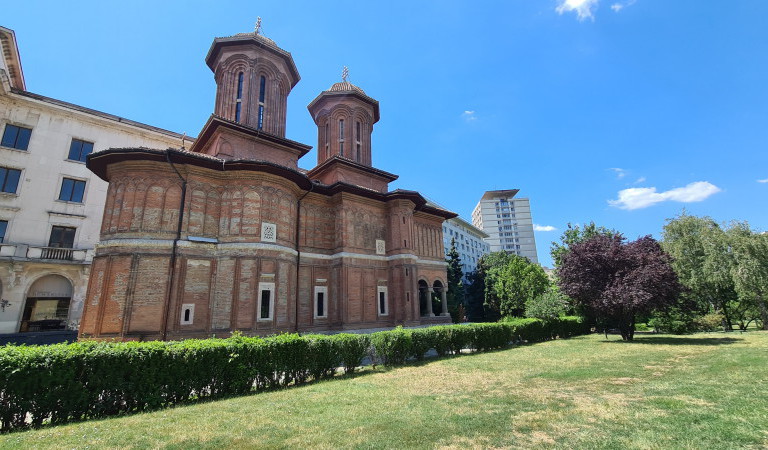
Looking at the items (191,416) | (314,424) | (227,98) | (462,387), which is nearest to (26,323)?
(227,98)

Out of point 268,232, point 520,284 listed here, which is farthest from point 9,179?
point 520,284

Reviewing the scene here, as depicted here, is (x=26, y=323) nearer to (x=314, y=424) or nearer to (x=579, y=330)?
(x=314, y=424)

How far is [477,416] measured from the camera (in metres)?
5.89

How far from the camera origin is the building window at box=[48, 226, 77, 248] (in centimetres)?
2239

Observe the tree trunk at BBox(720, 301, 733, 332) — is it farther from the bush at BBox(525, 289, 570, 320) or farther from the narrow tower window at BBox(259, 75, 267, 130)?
the narrow tower window at BBox(259, 75, 267, 130)

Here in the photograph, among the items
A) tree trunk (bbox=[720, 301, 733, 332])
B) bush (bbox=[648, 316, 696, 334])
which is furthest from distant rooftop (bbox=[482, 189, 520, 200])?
bush (bbox=[648, 316, 696, 334])

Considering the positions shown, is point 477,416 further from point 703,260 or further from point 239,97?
point 703,260

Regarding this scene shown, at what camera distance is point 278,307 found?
16.3 meters

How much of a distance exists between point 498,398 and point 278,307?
1200 cm

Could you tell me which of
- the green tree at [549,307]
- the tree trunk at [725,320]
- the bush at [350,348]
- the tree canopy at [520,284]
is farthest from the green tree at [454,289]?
the bush at [350,348]

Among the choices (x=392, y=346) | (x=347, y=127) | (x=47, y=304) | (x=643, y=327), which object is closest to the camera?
(x=392, y=346)

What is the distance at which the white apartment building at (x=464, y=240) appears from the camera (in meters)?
66.6

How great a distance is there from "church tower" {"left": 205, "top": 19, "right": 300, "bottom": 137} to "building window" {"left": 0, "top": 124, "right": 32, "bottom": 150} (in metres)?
13.7

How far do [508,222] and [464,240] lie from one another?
37773 millimetres
